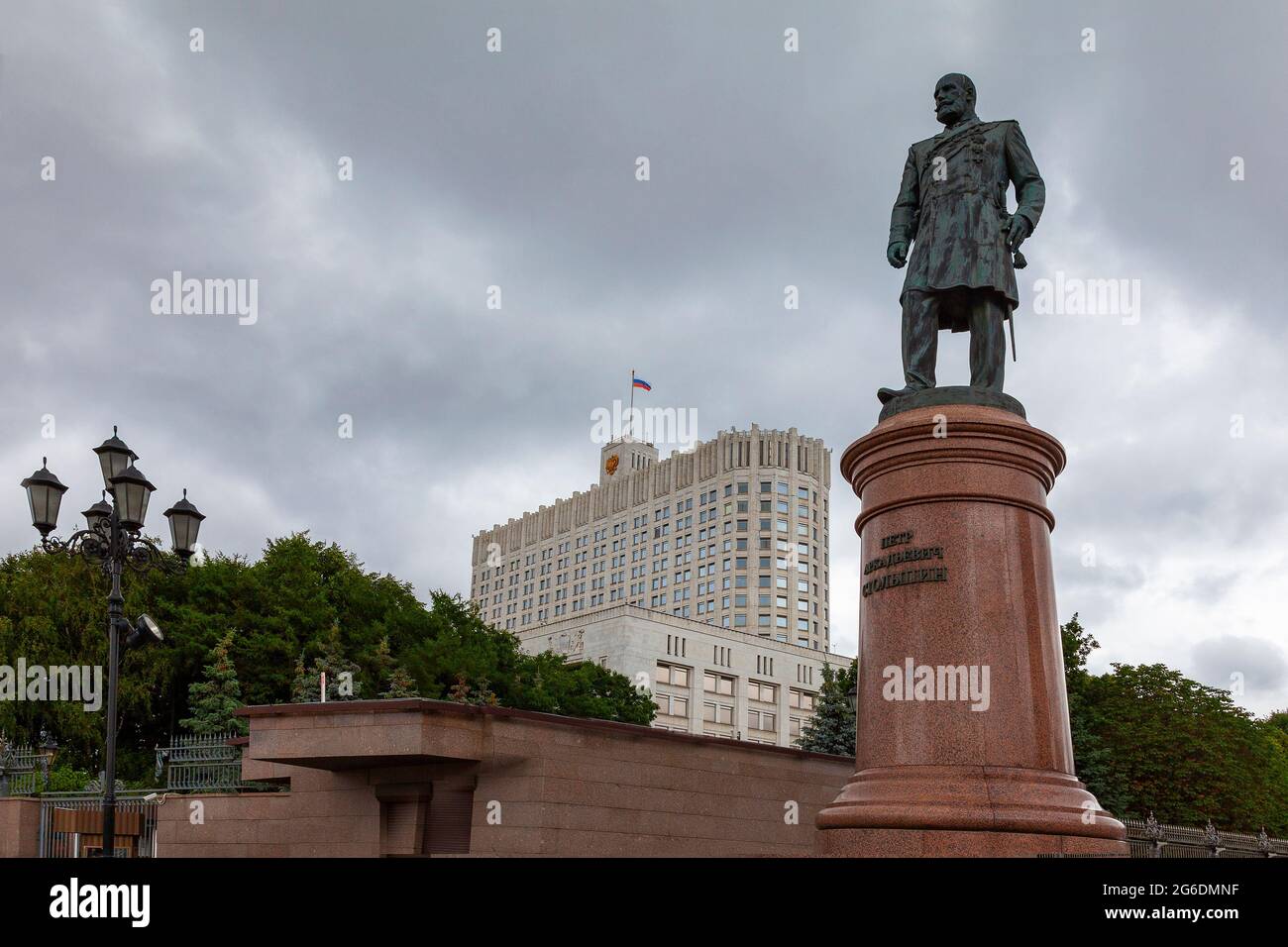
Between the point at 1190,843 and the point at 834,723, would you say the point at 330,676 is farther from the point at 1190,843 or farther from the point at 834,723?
the point at 1190,843

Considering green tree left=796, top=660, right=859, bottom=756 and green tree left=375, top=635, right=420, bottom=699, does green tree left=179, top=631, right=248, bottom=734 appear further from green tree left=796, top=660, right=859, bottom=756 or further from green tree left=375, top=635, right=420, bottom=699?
green tree left=796, top=660, right=859, bottom=756

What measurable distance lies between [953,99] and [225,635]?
3189cm

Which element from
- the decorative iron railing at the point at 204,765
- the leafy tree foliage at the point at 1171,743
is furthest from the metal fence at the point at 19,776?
the leafy tree foliage at the point at 1171,743

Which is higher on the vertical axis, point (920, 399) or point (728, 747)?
point (920, 399)

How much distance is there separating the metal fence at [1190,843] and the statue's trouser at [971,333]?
20.1 ft

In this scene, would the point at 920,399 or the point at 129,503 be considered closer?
the point at 920,399

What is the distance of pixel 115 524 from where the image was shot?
49.9 ft

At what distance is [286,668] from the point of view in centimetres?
3922

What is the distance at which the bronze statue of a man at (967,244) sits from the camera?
38.7ft

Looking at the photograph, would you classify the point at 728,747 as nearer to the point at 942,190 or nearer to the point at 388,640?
the point at 942,190

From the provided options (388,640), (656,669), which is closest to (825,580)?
(656,669)

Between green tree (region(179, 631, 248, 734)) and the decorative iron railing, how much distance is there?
13202 mm

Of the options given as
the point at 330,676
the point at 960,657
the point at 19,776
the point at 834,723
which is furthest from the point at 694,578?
the point at 960,657
